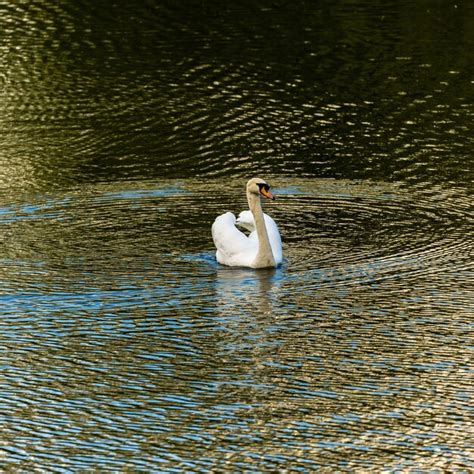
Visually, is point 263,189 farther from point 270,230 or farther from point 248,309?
point 248,309

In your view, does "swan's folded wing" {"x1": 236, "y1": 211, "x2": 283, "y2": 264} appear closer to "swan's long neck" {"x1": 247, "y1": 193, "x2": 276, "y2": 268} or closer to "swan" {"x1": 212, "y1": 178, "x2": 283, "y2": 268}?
"swan" {"x1": 212, "y1": 178, "x2": 283, "y2": 268}

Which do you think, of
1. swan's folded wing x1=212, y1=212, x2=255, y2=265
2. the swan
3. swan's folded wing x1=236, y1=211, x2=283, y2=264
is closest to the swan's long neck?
the swan

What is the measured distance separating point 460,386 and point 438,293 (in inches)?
112

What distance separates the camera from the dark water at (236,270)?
10562mm

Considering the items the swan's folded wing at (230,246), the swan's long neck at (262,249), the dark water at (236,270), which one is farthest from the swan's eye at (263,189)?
the dark water at (236,270)

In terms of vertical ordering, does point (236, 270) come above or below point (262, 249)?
below

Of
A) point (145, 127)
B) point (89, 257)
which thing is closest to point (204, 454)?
point (89, 257)

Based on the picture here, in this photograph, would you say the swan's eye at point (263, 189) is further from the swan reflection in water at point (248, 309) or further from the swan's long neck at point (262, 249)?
the swan reflection in water at point (248, 309)

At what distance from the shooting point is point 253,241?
52.6ft

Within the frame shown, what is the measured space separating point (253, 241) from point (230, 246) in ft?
1.36

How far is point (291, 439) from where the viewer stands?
10320mm

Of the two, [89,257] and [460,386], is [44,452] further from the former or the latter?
[89,257]

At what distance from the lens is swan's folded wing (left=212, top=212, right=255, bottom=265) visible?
51.6 ft

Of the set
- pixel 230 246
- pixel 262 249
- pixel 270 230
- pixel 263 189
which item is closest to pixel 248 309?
pixel 262 249
